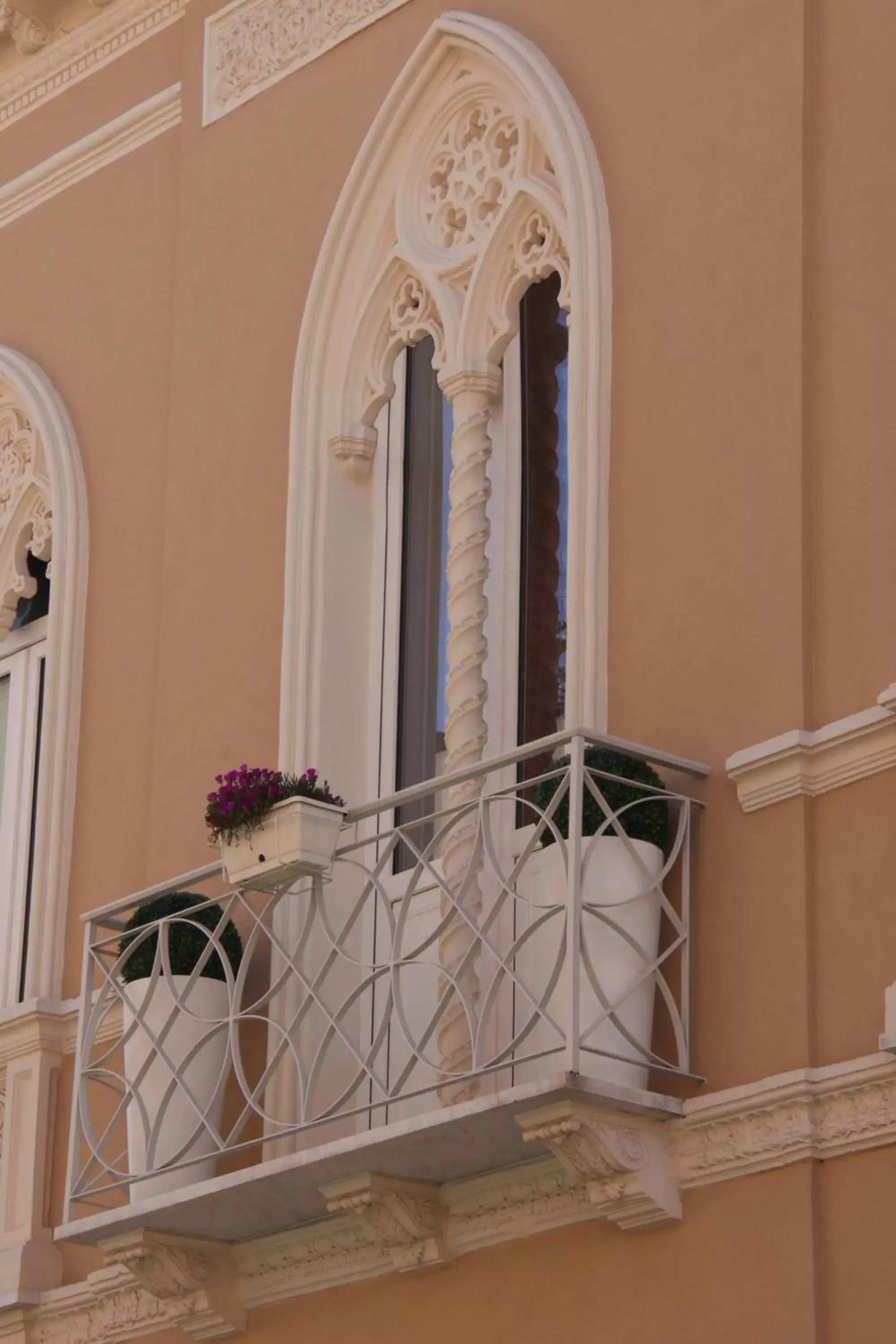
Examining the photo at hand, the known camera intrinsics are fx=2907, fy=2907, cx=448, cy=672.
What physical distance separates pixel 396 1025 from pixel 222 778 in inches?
38.5

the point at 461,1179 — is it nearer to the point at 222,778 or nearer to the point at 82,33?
the point at 222,778

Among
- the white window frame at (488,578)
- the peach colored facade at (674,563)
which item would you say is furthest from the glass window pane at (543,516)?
the peach colored facade at (674,563)

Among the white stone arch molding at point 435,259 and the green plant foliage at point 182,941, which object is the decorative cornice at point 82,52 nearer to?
the white stone arch molding at point 435,259

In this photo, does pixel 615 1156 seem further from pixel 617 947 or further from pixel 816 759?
pixel 816 759

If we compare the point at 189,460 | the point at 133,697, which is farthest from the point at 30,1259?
the point at 189,460

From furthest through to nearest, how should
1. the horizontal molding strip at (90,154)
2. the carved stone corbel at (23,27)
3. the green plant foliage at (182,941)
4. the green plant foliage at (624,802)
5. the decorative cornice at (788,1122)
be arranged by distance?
the carved stone corbel at (23,27)
the horizontal molding strip at (90,154)
the green plant foliage at (182,941)
the green plant foliage at (624,802)
the decorative cornice at (788,1122)

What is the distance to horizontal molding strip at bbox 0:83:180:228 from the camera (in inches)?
433

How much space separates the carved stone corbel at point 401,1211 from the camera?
26.6ft

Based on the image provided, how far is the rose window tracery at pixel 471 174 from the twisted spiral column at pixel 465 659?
1.82ft

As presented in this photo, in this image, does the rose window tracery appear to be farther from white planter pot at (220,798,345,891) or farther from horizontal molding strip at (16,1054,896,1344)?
horizontal molding strip at (16,1054,896,1344)

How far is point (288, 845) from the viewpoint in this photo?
834cm

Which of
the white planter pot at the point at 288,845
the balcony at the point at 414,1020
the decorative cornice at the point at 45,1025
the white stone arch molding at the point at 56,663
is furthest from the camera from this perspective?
the white stone arch molding at the point at 56,663

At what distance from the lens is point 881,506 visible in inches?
302

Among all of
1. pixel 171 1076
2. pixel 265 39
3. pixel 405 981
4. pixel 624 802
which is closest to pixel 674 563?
pixel 624 802
